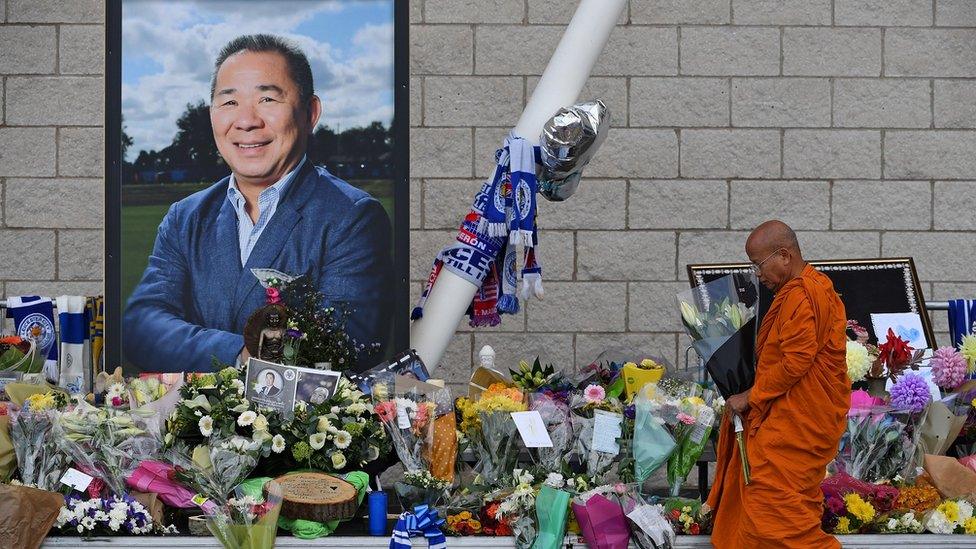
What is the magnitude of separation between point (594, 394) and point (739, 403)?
29.9 inches

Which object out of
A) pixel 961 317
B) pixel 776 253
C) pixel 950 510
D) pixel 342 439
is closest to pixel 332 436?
pixel 342 439

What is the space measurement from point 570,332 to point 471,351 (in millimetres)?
672

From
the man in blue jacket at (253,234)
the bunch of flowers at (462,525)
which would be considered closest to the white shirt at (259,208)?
Result: the man in blue jacket at (253,234)

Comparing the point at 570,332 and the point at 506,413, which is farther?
the point at 570,332

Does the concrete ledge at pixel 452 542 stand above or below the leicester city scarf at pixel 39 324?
below

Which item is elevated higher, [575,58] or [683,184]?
[575,58]

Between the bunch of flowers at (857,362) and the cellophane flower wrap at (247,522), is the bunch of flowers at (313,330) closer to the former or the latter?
the cellophane flower wrap at (247,522)

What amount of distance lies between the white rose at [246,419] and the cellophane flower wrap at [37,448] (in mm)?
728

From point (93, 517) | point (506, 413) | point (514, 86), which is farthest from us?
point (514, 86)

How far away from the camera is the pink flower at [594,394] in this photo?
5.31 metres

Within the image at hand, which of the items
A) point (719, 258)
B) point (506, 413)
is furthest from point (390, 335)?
point (719, 258)

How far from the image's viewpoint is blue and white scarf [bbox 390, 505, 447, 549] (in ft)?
15.6

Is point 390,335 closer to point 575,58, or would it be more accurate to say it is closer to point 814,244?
point 575,58

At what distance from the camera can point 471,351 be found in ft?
26.3
